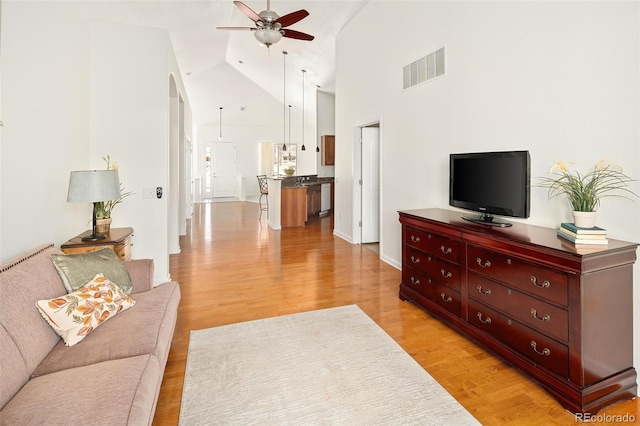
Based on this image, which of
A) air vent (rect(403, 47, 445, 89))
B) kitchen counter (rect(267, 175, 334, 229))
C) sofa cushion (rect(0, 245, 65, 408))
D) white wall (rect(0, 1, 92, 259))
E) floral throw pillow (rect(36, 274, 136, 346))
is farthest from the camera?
kitchen counter (rect(267, 175, 334, 229))

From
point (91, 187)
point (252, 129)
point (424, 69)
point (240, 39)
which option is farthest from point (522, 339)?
point (252, 129)

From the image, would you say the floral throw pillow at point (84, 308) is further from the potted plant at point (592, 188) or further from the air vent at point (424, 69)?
the air vent at point (424, 69)

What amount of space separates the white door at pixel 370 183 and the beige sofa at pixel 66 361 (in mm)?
4140

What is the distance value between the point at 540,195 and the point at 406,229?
1.18 metres

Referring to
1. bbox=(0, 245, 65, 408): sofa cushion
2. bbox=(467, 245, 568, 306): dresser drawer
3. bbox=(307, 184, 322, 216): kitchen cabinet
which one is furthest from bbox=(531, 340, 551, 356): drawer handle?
bbox=(307, 184, 322, 216): kitchen cabinet

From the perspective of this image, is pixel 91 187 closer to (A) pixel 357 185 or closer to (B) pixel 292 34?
(B) pixel 292 34

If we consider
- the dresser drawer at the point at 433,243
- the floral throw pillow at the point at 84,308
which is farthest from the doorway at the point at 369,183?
the floral throw pillow at the point at 84,308

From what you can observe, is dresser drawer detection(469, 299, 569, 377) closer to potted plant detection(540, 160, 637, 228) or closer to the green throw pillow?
potted plant detection(540, 160, 637, 228)

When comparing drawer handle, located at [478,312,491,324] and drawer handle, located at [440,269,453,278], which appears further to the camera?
drawer handle, located at [440,269,453,278]

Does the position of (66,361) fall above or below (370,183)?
below

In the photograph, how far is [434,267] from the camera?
292 centimetres

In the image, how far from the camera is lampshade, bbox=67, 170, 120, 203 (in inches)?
104

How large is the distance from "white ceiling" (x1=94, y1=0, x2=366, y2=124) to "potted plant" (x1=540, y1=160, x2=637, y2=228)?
13.5 ft

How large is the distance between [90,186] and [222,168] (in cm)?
1082
